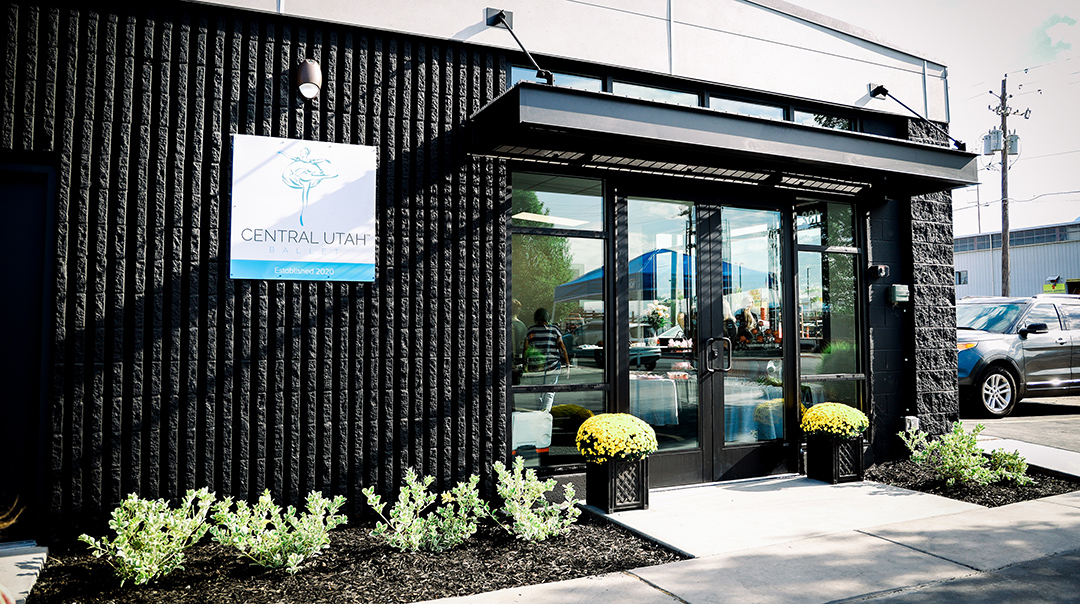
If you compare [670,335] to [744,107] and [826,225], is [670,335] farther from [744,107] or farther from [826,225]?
[744,107]

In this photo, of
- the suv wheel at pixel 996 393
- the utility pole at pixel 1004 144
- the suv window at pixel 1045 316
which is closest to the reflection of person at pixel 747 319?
the suv wheel at pixel 996 393

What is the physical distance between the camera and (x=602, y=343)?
215 inches

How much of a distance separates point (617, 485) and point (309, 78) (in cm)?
370

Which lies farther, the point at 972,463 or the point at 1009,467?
the point at 1009,467

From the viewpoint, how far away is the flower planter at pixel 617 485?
15.9 ft

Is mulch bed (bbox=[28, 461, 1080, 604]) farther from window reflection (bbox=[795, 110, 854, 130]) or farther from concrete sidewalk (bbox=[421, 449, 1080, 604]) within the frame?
window reflection (bbox=[795, 110, 854, 130])

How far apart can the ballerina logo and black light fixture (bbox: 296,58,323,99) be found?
0.39m

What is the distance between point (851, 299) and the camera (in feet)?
21.9

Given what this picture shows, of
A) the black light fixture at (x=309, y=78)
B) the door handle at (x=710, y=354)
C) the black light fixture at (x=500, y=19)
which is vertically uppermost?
the black light fixture at (x=500, y=19)

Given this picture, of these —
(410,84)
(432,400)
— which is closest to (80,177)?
(410,84)

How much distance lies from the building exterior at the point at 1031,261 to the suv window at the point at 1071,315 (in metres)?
16.1

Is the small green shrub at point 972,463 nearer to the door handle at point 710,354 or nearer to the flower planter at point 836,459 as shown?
the flower planter at point 836,459

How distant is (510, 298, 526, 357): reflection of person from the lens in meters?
5.21

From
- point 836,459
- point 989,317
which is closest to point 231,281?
point 836,459
